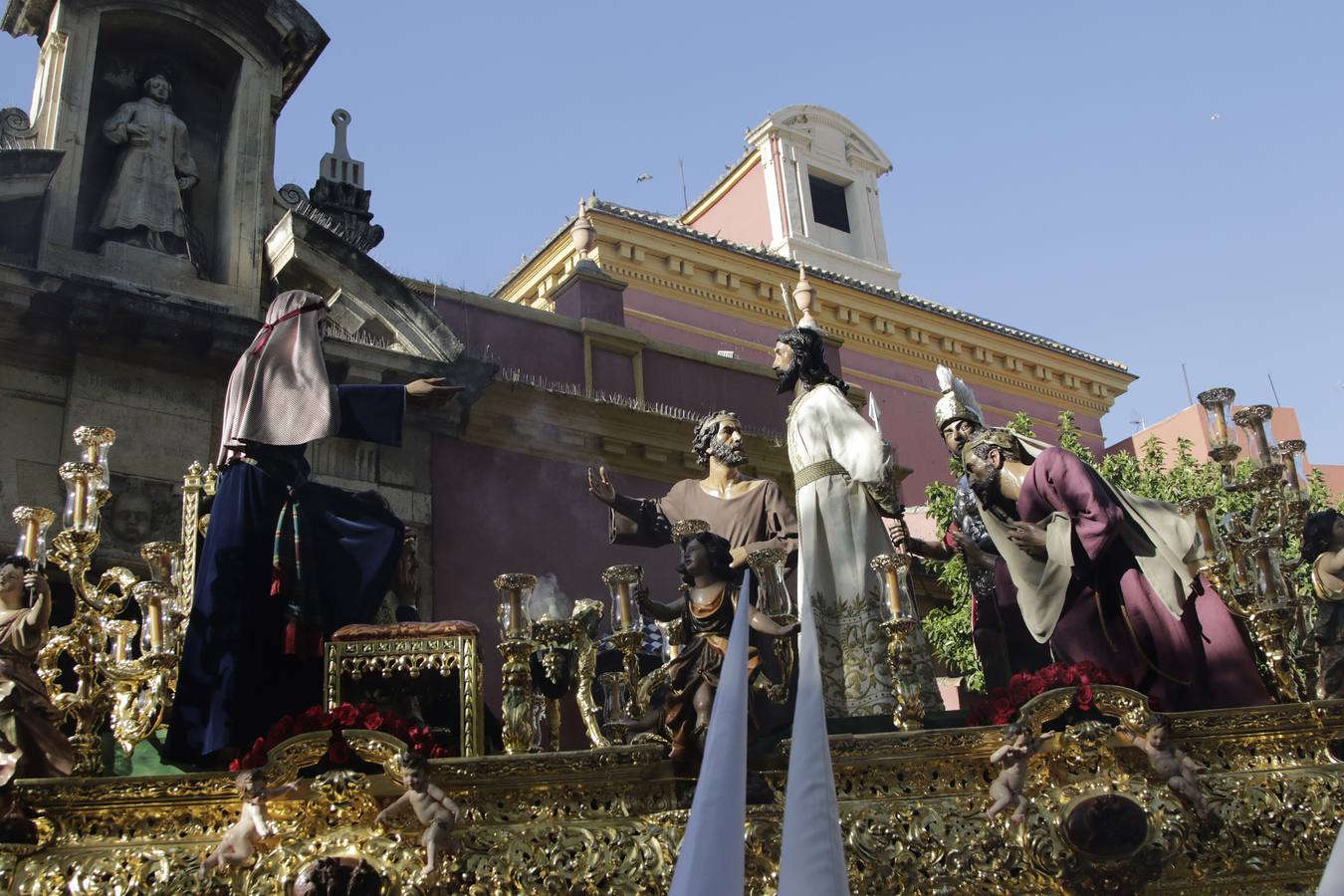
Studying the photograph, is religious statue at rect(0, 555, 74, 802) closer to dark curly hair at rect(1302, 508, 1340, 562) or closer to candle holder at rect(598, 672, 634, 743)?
candle holder at rect(598, 672, 634, 743)

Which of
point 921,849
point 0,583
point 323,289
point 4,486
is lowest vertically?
point 921,849

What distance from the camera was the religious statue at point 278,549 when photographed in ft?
22.6

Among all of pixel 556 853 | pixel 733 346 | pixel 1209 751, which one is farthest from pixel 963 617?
pixel 556 853

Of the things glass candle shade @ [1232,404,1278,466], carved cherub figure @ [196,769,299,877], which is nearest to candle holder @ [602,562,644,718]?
carved cherub figure @ [196,769,299,877]

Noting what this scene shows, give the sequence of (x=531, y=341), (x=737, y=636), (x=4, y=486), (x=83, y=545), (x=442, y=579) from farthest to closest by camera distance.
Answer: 1. (x=531, y=341)
2. (x=442, y=579)
3. (x=4, y=486)
4. (x=83, y=545)
5. (x=737, y=636)

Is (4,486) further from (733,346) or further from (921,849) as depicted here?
(733,346)

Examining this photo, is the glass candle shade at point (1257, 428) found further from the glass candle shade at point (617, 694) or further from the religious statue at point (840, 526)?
the glass candle shade at point (617, 694)

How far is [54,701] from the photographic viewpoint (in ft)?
21.5

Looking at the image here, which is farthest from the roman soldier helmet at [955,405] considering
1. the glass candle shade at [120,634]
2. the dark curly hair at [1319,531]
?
the glass candle shade at [120,634]

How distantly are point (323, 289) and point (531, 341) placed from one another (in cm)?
269

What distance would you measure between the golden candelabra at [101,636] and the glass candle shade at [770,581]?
284 cm

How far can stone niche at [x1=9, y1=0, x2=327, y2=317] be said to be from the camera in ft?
37.4

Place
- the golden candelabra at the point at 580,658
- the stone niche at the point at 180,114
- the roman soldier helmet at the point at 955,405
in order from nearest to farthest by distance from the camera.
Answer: the golden candelabra at the point at 580,658 < the roman soldier helmet at the point at 955,405 < the stone niche at the point at 180,114

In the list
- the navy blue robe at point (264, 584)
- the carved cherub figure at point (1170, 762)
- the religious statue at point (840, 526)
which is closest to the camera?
the carved cherub figure at point (1170, 762)
